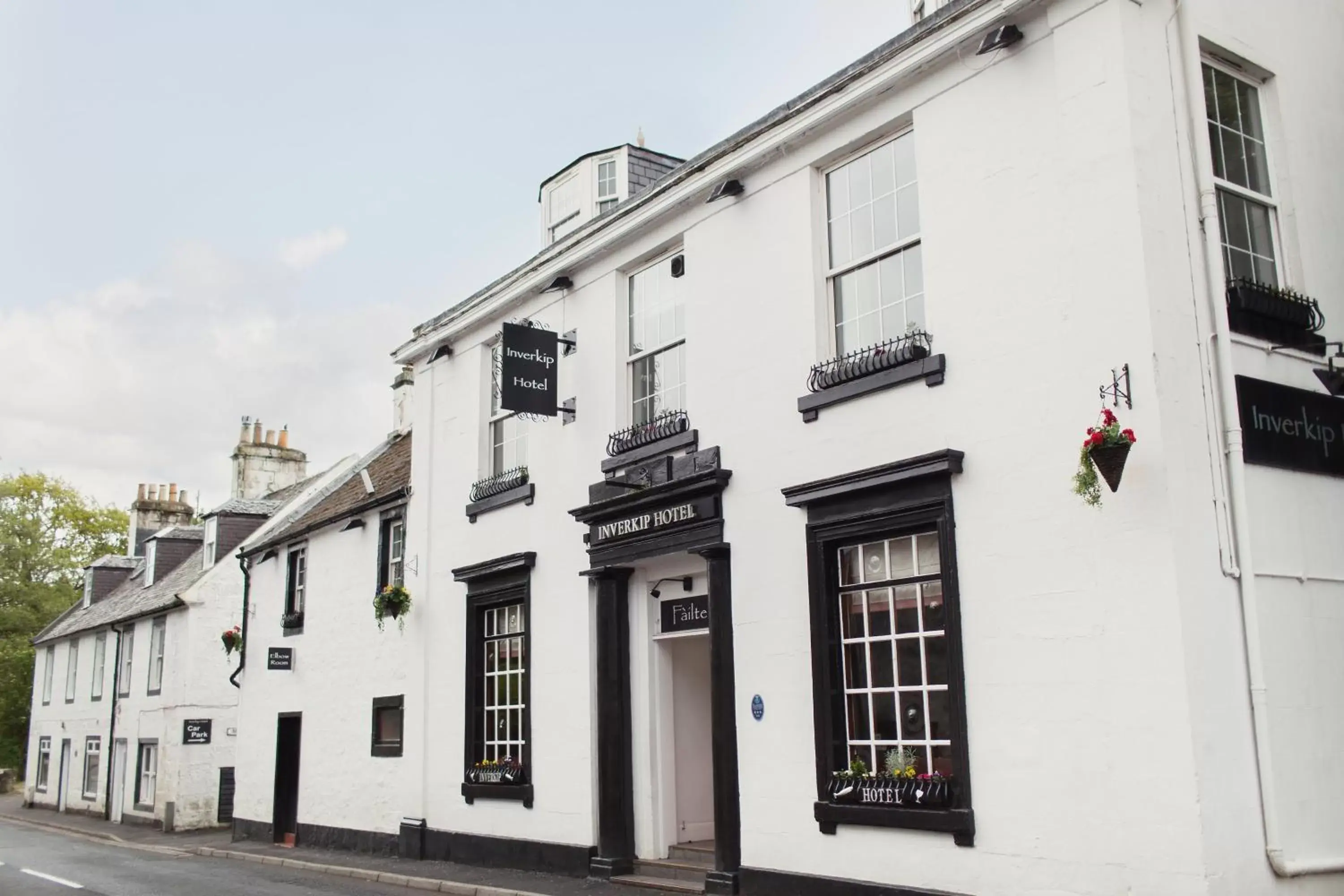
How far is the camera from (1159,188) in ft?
28.5

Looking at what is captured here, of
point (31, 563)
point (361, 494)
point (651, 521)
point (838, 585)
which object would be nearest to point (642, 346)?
point (651, 521)

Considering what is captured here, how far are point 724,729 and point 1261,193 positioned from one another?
21.8 ft

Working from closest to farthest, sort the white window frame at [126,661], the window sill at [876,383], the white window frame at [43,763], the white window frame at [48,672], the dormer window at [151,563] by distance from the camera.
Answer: the window sill at [876,383] → the white window frame at [126,661] → the dormer window at [151,563] → the white window frame at [43,763] → the white window frame at [48,672]

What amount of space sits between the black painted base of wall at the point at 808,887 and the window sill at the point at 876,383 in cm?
399

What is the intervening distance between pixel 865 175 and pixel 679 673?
5744 millimetres

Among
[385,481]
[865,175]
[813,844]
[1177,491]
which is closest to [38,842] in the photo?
[385,481]

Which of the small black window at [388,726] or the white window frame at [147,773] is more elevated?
the small black window at [388,726]

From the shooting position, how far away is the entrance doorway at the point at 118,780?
99.3ft

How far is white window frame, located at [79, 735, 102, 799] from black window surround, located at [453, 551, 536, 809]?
22.0m

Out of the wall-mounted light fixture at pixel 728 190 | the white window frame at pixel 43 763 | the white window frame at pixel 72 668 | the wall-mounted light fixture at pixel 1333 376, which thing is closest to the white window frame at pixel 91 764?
the white window frame at pixel 72 668

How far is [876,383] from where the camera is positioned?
10.3 meters

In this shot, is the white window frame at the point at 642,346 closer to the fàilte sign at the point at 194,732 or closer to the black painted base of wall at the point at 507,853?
the black painted base of wall at the point at 507,853

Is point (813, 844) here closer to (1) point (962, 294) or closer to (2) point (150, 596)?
(1) point (962, 294)

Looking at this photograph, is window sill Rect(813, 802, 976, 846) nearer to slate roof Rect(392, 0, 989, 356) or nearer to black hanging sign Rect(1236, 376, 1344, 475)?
black hanging sign Rect(1236, 376, 1344, 475)
